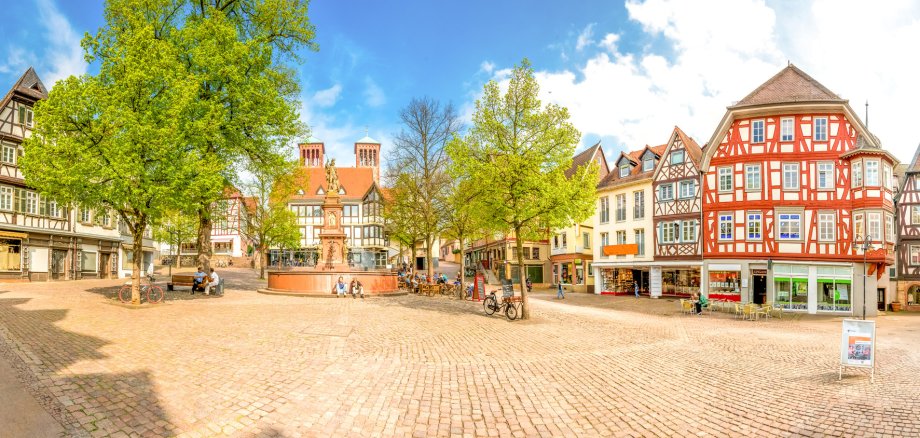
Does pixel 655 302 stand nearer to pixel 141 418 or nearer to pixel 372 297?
pixel 372 297

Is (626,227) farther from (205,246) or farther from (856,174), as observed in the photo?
(205,246)

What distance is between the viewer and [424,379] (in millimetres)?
9617

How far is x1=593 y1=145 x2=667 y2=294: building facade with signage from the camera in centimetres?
3700

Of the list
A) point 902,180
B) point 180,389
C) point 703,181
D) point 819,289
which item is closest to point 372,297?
point 180,389

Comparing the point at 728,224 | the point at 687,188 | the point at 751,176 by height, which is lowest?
the point at 728,224

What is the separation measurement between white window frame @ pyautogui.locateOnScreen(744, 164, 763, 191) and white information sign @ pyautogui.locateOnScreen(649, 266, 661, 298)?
840 centimetres

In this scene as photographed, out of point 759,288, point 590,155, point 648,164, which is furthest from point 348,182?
point 759,288

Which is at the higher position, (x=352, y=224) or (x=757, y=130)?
(x=757, y=130)

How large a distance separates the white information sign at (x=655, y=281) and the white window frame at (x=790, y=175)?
980 cm

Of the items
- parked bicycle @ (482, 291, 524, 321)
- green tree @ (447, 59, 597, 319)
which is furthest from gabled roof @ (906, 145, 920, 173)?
parked bicycle @ (482, 291, 524, 321)

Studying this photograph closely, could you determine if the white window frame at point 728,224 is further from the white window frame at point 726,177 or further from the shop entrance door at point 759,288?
the shop entrance door at point 759,288

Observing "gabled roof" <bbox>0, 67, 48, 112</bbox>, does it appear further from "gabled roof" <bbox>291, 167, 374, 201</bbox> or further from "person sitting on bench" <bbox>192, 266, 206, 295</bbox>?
"gabled roof" <bbox>291, 167, 374, 201</bbox>

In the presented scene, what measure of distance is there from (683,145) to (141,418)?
34.4m

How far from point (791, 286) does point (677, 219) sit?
7.67m
